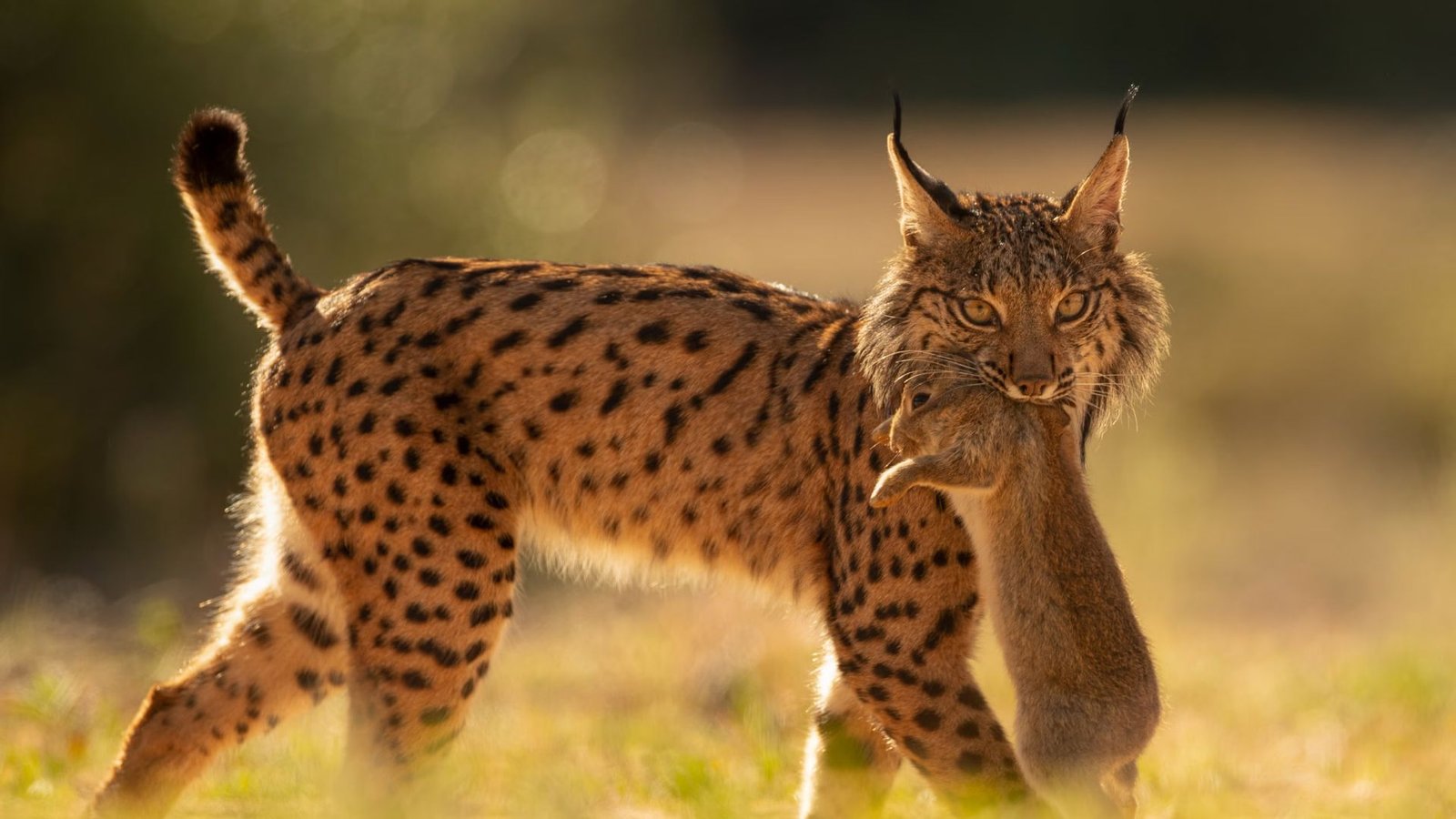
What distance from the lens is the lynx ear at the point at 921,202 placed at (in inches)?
251

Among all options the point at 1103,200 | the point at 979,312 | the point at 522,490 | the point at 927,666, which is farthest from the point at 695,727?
the point at 1103,200

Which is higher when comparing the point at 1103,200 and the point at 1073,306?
the point at 1103,200

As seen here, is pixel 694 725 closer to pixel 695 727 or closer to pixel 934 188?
pixel 695 727

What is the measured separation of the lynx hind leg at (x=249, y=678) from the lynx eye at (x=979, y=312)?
2.35m

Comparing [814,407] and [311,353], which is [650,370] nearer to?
[814,407]

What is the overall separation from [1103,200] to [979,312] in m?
0.63

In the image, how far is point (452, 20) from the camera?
14.5 meters

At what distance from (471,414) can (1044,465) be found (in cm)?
202

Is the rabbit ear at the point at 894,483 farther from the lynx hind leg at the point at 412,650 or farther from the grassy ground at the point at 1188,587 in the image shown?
the lynx hind leg at the point at 412,650

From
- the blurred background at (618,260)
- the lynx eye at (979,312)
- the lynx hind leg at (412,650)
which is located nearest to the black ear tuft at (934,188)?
the lynx eye at (979,312)

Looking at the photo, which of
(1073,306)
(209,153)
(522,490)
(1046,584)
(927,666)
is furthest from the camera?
(209,153)

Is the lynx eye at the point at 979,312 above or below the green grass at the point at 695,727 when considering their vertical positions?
above

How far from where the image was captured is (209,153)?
6.99 meters

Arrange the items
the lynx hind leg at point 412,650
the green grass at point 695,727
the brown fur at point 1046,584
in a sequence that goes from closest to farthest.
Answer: the brown fur at point 1046,584
the lynx hind leg at point 412,650
the green grass at point 695,727
